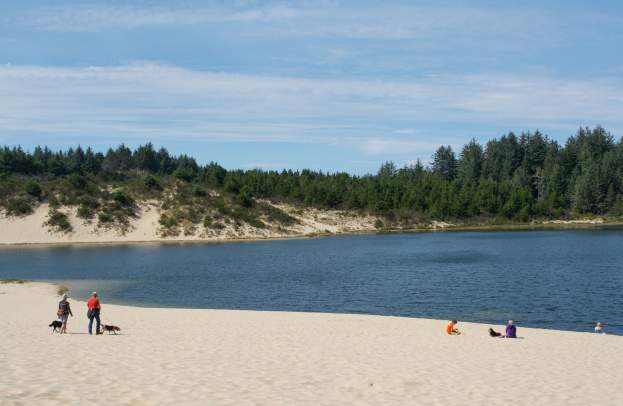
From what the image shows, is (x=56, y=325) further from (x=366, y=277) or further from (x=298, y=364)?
(x=366, y=277)

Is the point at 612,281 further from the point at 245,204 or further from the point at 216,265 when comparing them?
the point at 245,204

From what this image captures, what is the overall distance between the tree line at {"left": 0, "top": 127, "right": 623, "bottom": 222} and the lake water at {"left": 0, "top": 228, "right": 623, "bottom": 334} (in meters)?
47.2

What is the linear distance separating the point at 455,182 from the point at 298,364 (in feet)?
536

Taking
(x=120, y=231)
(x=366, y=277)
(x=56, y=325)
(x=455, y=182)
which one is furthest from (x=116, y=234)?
(x=455, y=182)

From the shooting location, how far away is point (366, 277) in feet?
179

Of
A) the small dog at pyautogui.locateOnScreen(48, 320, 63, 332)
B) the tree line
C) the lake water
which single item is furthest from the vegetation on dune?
the small dog at pyautogui.locateOnScreen(48, 320, 63, 332)

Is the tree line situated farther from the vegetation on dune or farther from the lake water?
the lake water

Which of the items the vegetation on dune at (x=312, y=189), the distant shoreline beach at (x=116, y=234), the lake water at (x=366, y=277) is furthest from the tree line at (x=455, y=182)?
the lake water at (x=366, y=277)

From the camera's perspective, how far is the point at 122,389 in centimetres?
1348

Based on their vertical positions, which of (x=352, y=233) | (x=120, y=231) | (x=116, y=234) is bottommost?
(x=116, y=234)

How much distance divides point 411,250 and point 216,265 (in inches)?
1215

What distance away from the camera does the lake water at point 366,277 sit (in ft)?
127

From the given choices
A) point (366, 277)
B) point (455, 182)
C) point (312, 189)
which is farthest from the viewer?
point (455, 182)

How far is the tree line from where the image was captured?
135 metres
